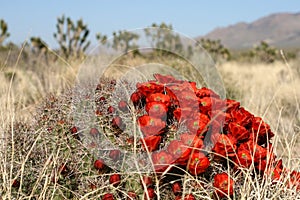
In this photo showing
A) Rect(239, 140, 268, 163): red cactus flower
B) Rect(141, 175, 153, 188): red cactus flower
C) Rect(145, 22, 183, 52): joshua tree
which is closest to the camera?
Rect(141, 175, 153, 188): red cactus flower

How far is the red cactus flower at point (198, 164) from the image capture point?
2.07 m

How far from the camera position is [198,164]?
2066 mm

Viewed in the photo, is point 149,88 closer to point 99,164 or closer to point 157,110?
point 157,110

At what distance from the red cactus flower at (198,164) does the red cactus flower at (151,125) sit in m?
0.23

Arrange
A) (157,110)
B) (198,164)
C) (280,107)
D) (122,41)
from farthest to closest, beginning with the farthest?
(122,41) → (280,107) → (157,110) → (198,164)

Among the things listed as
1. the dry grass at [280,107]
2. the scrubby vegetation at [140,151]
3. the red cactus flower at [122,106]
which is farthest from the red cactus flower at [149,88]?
the dry grass at [280,107]

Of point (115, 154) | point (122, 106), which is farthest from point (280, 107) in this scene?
point (115, 154)

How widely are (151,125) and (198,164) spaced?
1.03ft

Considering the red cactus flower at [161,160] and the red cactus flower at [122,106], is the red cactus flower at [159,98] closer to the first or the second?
the red cactus flower at [122,106]

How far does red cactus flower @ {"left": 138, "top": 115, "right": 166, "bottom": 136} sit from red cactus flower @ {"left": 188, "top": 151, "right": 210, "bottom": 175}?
0.23 m

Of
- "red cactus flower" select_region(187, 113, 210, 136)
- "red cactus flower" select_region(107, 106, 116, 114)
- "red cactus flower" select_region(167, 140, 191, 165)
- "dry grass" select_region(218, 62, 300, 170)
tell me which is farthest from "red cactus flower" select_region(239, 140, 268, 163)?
"red cactus flower" select_region(107, 106, 116, 114)

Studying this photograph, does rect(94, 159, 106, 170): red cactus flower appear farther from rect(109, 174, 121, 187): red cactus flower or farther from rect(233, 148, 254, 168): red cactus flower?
rect(233, 148, 254, 168): red cactus flower

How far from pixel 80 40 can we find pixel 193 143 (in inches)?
397

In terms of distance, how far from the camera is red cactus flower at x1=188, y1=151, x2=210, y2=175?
2070 millimetres
